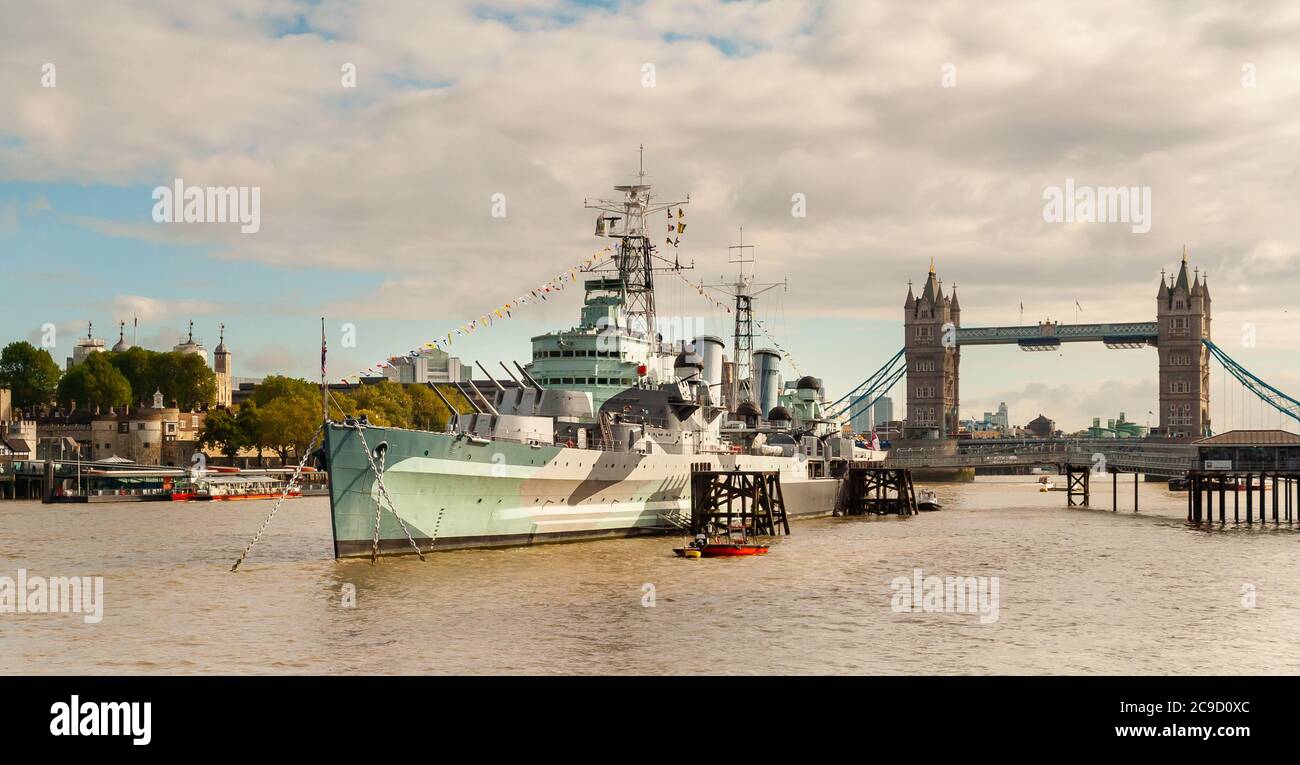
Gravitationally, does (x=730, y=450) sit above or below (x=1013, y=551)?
above

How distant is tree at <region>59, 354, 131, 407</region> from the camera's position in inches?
4803

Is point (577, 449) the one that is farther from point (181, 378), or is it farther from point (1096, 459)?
point (181, 378)

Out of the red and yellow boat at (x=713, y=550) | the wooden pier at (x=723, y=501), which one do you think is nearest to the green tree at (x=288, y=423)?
the wooden pier at (x=723, y=501)

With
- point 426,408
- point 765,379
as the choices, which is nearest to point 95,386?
point 426,408

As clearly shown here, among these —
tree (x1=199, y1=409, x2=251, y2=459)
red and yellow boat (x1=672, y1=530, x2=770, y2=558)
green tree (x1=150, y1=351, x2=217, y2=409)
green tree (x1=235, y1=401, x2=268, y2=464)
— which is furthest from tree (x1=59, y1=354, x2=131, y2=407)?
red and yellow boat (x1=672, y1=530, x2=770, y2=558)

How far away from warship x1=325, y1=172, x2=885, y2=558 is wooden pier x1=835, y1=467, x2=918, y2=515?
20.8ft

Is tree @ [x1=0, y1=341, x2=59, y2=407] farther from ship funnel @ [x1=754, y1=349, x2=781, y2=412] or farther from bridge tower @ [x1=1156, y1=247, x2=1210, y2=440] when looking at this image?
bridge tower @ [x1=1156, y1=247, x2=1210, y2=440]

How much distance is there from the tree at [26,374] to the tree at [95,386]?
737cm

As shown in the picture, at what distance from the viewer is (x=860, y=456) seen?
85375 millimetres

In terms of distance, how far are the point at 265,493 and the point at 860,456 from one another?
48159mm

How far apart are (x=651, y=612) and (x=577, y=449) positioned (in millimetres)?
13268
